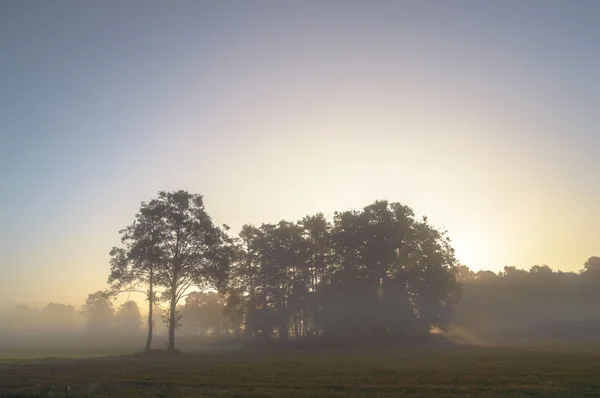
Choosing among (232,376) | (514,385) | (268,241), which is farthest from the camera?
(268,241)

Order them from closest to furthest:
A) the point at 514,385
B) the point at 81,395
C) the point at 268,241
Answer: the point at 81,395 < the point at 514,385 < the point at 268,241

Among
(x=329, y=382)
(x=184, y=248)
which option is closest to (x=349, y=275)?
(x=184, y=248)

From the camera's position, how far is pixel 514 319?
110 meters

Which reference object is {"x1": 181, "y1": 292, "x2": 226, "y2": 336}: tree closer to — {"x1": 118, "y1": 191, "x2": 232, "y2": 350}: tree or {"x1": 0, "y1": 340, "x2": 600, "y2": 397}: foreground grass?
{"x1": 118, "y1": 191, "x2": 232, "y2": 350}: tree

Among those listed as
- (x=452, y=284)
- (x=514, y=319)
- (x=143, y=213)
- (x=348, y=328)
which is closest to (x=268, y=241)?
(x=348, y=328)

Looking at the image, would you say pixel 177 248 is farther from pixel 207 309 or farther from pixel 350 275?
pixel 207 309

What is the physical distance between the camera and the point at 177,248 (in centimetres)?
5416

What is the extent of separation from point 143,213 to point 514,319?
104 metres

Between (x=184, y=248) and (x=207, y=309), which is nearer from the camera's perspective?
(x=184, y=248)

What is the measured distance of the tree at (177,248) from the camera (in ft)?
173

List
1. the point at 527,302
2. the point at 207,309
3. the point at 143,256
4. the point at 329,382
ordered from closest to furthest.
Result: the point at 329,382 → the point at 143,256 → the point at 527,302 → the point at 207,309

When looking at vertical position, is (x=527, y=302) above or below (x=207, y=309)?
above

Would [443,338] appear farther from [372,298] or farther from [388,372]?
[388,372]

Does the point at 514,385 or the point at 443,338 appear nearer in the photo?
the point at 514,385
